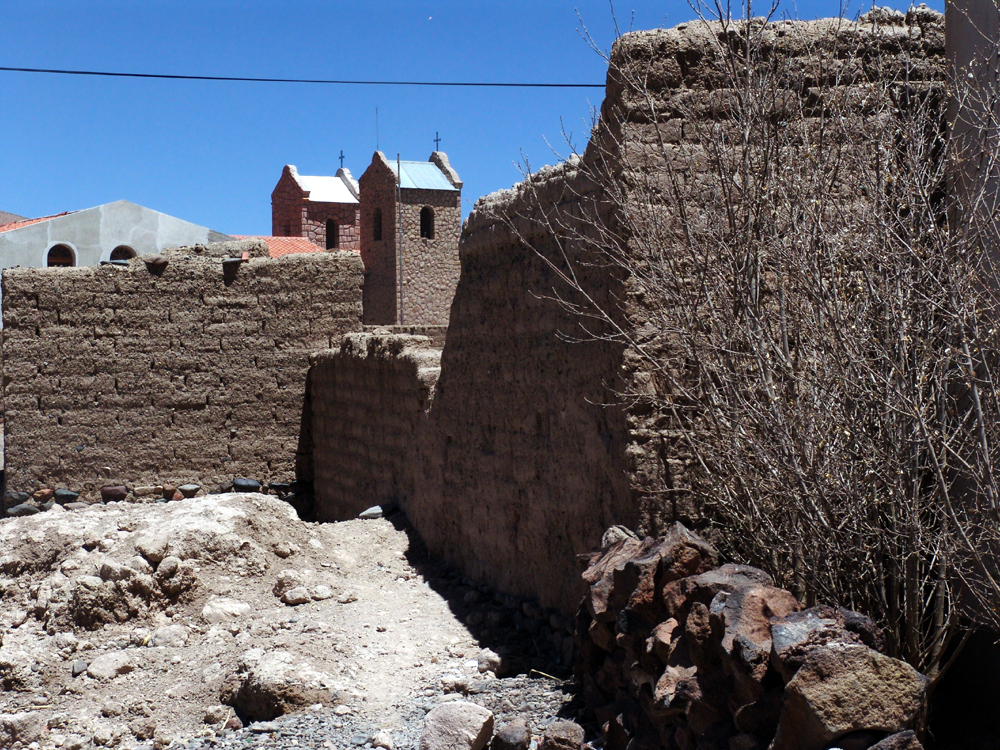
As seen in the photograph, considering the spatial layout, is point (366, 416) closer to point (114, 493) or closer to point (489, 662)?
point (114, 493)

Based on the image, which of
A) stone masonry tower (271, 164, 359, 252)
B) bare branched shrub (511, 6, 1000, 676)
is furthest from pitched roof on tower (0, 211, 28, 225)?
bare branched shrub (511, 6, 1000, 676)

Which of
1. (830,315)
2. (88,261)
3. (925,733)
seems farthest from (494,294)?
(88,261)

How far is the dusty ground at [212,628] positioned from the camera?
4.42m

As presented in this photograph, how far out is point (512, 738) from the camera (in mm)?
3842

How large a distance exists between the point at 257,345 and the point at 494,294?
457 centimetres

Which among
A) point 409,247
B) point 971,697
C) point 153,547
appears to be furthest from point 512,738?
point 409,247

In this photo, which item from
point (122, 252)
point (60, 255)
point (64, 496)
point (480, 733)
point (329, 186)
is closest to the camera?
point (480, 733)

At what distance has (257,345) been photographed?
31.7 feet

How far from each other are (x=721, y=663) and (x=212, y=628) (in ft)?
10.8

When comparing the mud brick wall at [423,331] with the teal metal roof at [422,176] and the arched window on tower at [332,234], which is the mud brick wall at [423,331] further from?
the arched window on tower at [332,234]

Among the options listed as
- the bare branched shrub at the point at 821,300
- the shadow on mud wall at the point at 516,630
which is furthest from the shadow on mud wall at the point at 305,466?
the bare branched shrub at the point at 821,300

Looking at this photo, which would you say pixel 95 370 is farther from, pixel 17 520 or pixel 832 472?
pixel 832 472

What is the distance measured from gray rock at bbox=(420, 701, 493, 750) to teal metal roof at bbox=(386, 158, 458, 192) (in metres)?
25.2

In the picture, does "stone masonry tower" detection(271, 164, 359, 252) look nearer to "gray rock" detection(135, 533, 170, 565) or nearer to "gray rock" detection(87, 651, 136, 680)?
"gray rock" detection(135, 533, 170, 565)
